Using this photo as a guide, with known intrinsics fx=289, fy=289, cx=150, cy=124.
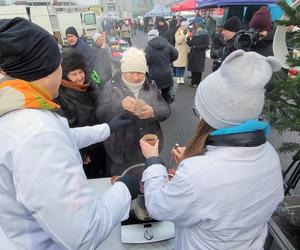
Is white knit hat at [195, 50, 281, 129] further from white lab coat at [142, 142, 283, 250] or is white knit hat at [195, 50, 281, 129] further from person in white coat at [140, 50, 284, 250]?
white lab coat at [142, 142, 283, 250]

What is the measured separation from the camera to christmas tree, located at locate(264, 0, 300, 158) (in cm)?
184

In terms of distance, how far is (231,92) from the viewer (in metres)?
1.10

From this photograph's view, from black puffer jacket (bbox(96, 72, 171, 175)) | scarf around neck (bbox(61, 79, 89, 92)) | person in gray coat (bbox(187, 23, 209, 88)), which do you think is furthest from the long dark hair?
person in gray coat (bbox(187, 23, 209, 88))

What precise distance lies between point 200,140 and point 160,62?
4980 millimetres

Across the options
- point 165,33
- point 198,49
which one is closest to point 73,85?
point 198,49

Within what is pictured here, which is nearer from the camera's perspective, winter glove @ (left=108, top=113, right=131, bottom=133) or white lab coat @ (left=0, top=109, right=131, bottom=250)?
white lab coat @ (left=0, top=109, right=131, bottom=250)

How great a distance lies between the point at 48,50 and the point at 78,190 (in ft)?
1.91

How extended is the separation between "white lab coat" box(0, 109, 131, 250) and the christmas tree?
138 cm

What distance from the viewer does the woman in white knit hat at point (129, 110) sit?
243 cm

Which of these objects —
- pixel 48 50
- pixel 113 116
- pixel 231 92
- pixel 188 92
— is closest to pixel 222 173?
pixel 231 92

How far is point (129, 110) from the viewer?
2293 mm

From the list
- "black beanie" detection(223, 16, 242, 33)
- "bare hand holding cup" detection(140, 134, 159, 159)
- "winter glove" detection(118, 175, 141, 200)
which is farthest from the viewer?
"black beanie" detection(223, 16, 242, 33)

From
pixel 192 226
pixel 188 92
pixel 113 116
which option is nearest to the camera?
pixel 192 226

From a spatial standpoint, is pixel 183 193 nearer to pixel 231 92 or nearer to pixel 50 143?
pixel 231 92
